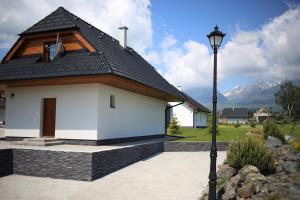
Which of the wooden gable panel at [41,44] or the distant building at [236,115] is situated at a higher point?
the wooden gable panel at [41,44]

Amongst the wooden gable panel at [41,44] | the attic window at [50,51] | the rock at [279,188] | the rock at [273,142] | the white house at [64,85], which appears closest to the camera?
the rock at [279,188]

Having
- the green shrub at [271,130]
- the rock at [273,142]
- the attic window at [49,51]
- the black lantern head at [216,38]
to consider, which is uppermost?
the attic window at [49,51]

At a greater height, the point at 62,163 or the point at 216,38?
the point at 216,38

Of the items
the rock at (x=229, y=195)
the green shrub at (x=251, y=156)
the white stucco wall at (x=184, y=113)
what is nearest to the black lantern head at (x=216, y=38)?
the green shrub at (x=251, y=156)

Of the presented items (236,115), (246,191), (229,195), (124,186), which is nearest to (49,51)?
(124,186)

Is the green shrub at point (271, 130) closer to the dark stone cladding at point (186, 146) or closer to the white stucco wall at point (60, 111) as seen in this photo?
the dark stone cladding at point (186, 146)

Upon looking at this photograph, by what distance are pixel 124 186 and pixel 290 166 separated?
528 centimetres

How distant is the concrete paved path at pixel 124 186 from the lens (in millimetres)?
7629

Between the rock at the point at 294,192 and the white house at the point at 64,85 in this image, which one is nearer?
the rock at the point at 294,192

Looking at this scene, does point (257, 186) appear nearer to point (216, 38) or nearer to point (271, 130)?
point (216, 38)

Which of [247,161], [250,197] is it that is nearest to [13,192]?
[250,197]

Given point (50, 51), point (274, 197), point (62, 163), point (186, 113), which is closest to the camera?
point (274, 197)

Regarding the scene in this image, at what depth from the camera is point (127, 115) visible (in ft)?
50.8

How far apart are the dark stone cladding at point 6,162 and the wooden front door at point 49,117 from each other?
3.29m
